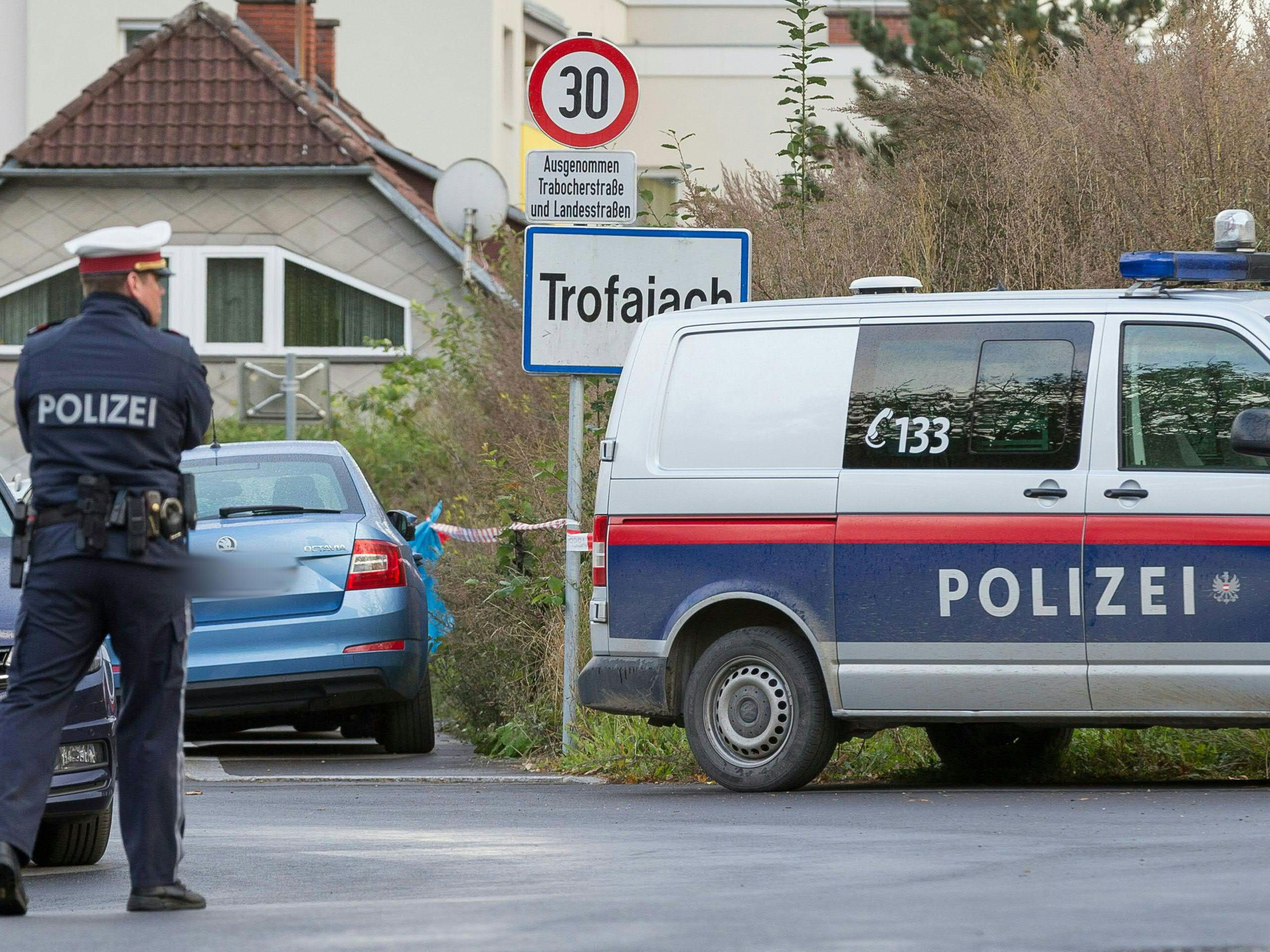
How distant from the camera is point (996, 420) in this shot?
9344 millimetres

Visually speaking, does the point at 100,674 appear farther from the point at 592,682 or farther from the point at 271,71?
the point at 271,71

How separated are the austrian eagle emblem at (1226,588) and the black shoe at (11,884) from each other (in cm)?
468

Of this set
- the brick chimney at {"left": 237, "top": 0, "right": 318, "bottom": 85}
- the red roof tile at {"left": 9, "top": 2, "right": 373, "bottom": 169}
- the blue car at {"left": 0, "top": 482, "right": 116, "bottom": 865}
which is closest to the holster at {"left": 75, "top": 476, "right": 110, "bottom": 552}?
the blue car at {"left": 0, "top": 482, "right": 116, "bottom": 865}

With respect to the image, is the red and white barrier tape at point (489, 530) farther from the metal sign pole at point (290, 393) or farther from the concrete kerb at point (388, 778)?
the metal sign pole at point (290, 393)

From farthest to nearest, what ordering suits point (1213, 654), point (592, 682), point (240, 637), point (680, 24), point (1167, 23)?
point (680, 24) → point (1167, 23) → point (240, 637) → point (592, 682) → point (1213, 654)

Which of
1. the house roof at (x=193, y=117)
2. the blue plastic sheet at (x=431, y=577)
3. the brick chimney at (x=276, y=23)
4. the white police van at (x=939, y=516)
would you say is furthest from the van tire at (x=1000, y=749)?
the brick chimney at (x=276, y=23)

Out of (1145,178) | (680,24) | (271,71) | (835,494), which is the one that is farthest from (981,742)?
(680,24)

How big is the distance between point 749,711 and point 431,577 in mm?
5626

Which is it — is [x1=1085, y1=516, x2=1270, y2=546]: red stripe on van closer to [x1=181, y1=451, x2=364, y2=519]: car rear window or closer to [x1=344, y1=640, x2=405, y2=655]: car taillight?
[x1=344, y1=640, x2=405, y2=655]: car taillight

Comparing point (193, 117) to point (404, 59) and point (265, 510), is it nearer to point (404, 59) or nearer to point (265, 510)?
point (404, 59)

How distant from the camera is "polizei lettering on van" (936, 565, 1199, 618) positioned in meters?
8.97

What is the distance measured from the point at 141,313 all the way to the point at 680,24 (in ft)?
124

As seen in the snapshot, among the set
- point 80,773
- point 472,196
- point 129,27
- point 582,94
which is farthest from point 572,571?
point 129,27

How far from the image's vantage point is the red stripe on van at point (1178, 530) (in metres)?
8.81
